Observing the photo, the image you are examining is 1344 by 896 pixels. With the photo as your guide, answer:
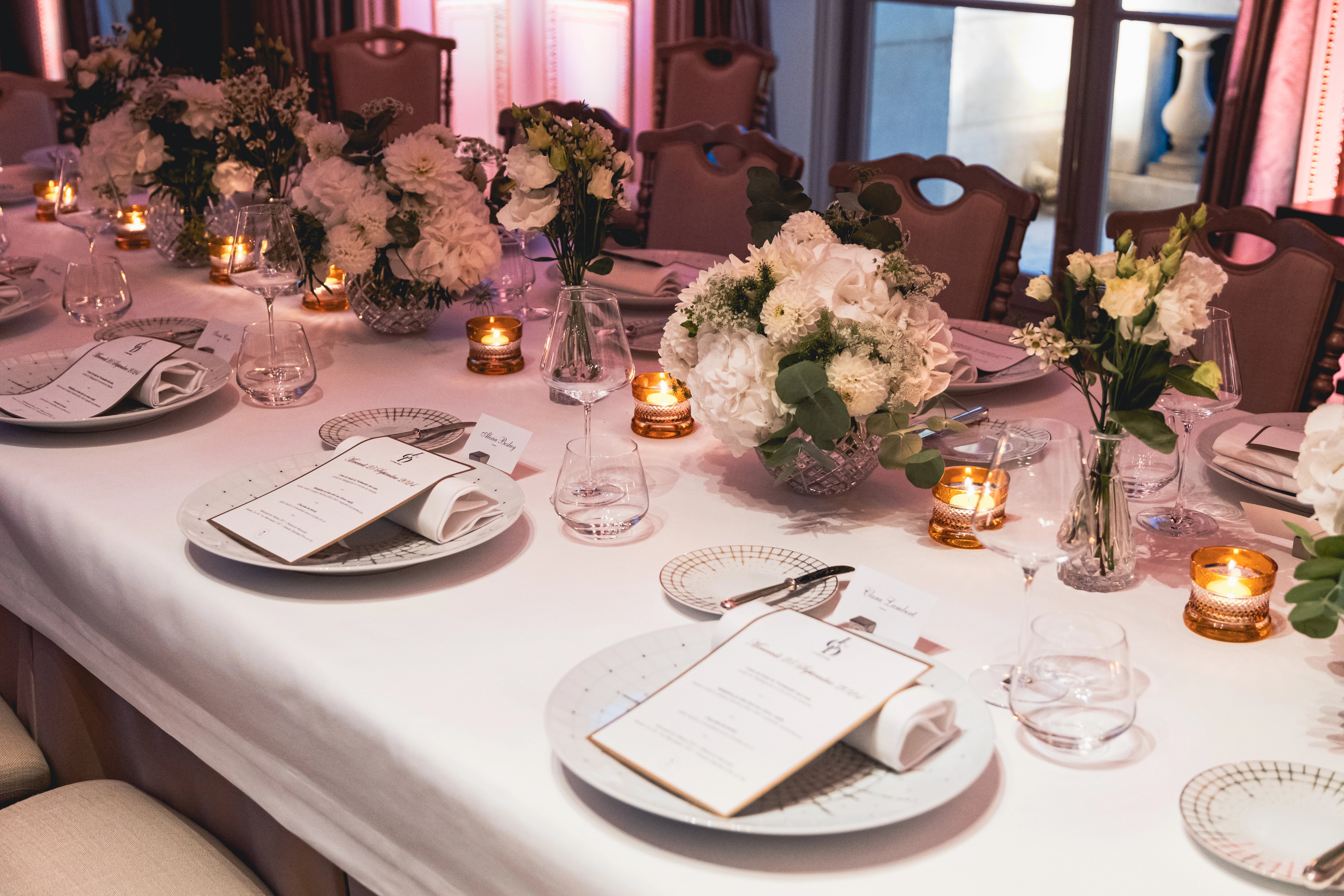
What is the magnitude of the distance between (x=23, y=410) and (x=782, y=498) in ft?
3.32

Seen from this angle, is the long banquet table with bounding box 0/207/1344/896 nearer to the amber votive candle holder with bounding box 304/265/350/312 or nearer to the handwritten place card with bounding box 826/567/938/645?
the handwritten place card with bounding box 826/567/938/645

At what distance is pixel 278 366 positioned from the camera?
67.4 inches

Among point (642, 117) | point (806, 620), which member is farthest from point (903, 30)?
point (806, 620)

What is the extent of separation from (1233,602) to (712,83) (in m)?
3.53

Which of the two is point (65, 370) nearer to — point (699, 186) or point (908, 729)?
point (908, 729)

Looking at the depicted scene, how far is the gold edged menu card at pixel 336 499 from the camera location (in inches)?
47.0

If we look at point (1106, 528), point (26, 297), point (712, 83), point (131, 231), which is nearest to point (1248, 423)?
point (1106, 528)

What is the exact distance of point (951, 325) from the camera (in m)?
1.92

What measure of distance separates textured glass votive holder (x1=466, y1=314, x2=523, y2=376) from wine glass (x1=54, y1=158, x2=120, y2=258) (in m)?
0.91

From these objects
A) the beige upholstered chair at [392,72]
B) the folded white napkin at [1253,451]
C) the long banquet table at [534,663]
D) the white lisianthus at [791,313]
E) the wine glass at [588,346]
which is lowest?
the long banquet table at [534,663]

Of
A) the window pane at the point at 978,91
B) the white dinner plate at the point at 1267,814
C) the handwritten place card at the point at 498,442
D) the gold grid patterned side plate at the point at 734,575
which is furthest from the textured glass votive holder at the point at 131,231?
the window pane at the point at 978,91

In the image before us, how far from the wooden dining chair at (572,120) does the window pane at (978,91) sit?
1.85 meters

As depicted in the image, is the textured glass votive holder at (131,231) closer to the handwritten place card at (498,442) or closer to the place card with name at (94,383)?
the place card with name at (94,383)

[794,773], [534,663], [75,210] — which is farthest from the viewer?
[75,210]
